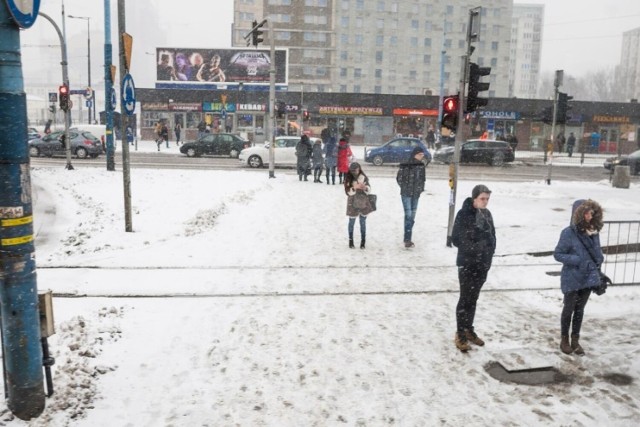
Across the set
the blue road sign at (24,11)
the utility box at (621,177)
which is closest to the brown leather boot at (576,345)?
the blue road sign at (24,11)

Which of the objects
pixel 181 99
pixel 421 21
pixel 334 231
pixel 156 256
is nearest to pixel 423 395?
pixel 156 256

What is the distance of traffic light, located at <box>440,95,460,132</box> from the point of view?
9586 mm

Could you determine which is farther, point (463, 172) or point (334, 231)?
point (463, 172)

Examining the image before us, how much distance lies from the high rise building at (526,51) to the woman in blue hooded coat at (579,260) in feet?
565

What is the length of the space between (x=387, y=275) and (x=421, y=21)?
98.1 meters

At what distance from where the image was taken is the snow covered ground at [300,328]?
4.39 meters

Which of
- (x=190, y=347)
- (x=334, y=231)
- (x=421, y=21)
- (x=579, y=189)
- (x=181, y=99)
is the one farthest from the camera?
(x=421, y=21)

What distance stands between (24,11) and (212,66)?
49.2 m

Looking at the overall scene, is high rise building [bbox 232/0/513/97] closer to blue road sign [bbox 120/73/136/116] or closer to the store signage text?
the store signage text

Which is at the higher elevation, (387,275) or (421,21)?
(421,21)

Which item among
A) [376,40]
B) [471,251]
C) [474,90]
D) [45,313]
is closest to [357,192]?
[474,90]

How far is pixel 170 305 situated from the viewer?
6781 millimetres

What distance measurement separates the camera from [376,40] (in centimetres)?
9675

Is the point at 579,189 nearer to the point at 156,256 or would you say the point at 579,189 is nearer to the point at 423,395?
the point at 156,256
